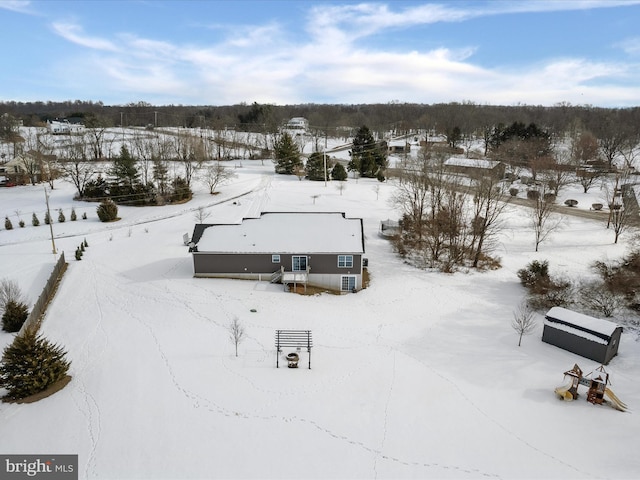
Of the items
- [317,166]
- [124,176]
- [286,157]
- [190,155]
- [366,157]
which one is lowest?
[124,176]

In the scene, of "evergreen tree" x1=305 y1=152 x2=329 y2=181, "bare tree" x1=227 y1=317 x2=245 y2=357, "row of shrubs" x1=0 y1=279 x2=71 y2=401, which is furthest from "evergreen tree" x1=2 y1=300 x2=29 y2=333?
"evergreen tree" x1=305 y1=152 x2=329 y2=181

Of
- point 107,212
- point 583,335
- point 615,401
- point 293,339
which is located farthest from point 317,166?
point 615,401

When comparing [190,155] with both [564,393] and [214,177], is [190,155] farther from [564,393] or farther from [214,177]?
[564,393]

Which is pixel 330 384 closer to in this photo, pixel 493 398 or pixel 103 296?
pixel 493 398

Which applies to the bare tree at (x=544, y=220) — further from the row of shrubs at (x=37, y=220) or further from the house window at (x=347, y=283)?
the row of shrubs at (x=37, y=220)

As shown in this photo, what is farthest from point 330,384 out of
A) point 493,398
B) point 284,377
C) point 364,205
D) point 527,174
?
point 527,174

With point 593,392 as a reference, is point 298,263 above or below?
above

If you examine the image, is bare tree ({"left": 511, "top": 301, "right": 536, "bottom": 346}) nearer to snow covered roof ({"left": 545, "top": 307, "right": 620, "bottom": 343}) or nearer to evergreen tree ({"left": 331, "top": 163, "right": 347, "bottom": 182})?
snow covered roof ({"left": 545, "top": 307, "right": 620, "bottom": 343})
